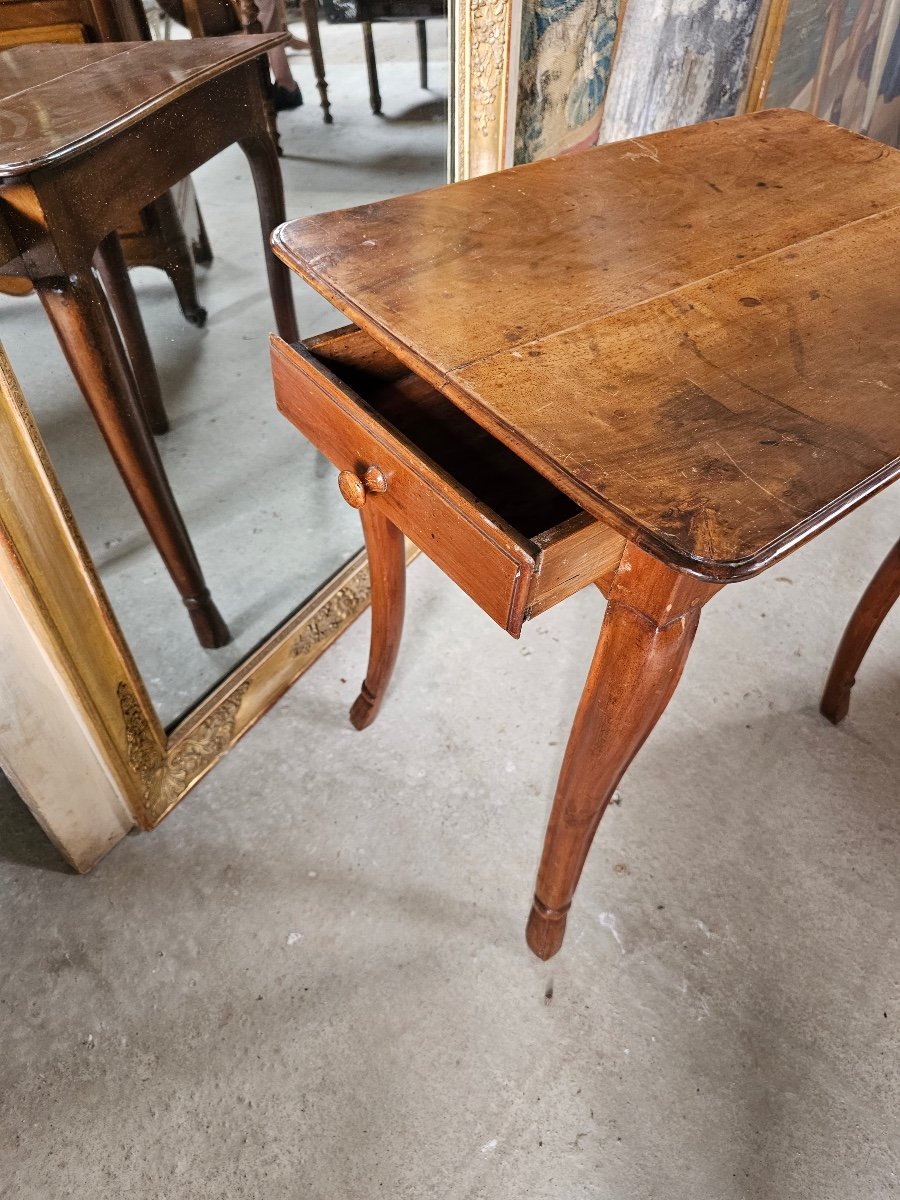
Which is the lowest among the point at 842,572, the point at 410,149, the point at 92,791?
the point at 842,572

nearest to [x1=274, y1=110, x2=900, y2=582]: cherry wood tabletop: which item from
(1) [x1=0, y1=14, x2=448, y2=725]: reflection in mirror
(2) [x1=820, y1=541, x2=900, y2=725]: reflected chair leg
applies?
(1) [x1=0, y1=14, x2=448, y2=725]: reflection in mirror

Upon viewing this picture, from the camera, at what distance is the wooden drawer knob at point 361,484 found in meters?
0.64

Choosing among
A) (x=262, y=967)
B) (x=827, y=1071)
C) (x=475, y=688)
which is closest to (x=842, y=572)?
(x=475, y=688)

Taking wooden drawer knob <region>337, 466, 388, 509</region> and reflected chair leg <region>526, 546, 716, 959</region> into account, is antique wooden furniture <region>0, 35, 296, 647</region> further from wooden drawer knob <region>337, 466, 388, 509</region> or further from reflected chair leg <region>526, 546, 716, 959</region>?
reflected chair leg <region>526, 546, 716, 959</region>

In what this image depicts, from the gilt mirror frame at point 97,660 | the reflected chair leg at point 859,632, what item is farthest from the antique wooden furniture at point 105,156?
the reflected chair leg at point 859,632

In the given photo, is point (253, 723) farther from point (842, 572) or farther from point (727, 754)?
point (842, 572)

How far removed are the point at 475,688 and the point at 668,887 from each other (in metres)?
0.39

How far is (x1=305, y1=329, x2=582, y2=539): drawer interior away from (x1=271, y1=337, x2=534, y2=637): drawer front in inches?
2.2

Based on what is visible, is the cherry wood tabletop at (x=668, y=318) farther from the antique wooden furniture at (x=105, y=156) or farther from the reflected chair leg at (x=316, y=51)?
the reflected chair leg at (x=316, y=51)

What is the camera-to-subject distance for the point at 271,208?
3.30ft

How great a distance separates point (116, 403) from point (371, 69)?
508mm

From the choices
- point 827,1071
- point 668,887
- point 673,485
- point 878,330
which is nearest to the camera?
point 673,485

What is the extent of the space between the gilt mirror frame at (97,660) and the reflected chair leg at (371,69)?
11cm

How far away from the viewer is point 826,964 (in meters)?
0.92
